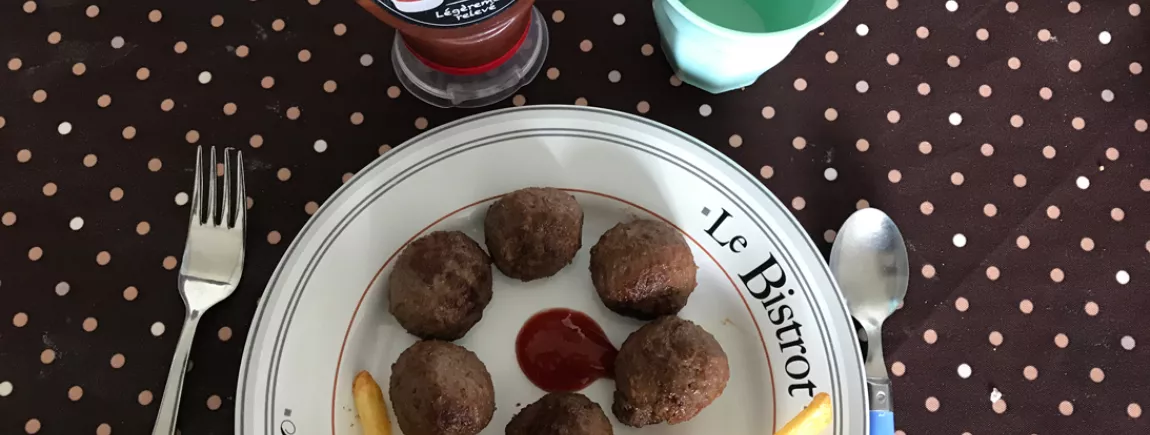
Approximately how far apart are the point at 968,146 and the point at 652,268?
63cm

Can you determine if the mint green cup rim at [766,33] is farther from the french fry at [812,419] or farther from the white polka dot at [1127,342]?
the white polka dot at [1127,342]

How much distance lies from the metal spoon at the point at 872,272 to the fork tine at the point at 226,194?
0.96m

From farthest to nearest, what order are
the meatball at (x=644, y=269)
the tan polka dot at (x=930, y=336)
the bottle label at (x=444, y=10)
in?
the tan polka dot at (x=930, y=336) < the meatball at (x=644, y=269) < the bottle label at (x=444, y=10)

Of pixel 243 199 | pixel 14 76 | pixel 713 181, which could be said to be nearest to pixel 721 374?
pixel 713 181

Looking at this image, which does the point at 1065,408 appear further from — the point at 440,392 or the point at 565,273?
the point at 440,392

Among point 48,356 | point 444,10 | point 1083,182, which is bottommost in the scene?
point 48,356

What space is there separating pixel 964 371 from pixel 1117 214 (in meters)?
0.39

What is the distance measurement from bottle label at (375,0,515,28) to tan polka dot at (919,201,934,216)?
759 mm

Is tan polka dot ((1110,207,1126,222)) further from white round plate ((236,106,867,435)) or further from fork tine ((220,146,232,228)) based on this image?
fork tine ((220,146,232,228))

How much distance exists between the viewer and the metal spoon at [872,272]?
A: 116 centimetres

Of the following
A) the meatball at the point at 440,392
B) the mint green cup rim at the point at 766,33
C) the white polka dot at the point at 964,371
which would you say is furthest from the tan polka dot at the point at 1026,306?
the meatball at the point at 440,392

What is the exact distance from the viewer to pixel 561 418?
3.37 ft

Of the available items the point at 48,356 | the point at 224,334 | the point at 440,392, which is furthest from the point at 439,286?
the point at 48,356

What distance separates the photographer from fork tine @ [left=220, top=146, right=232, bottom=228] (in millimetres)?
1161
